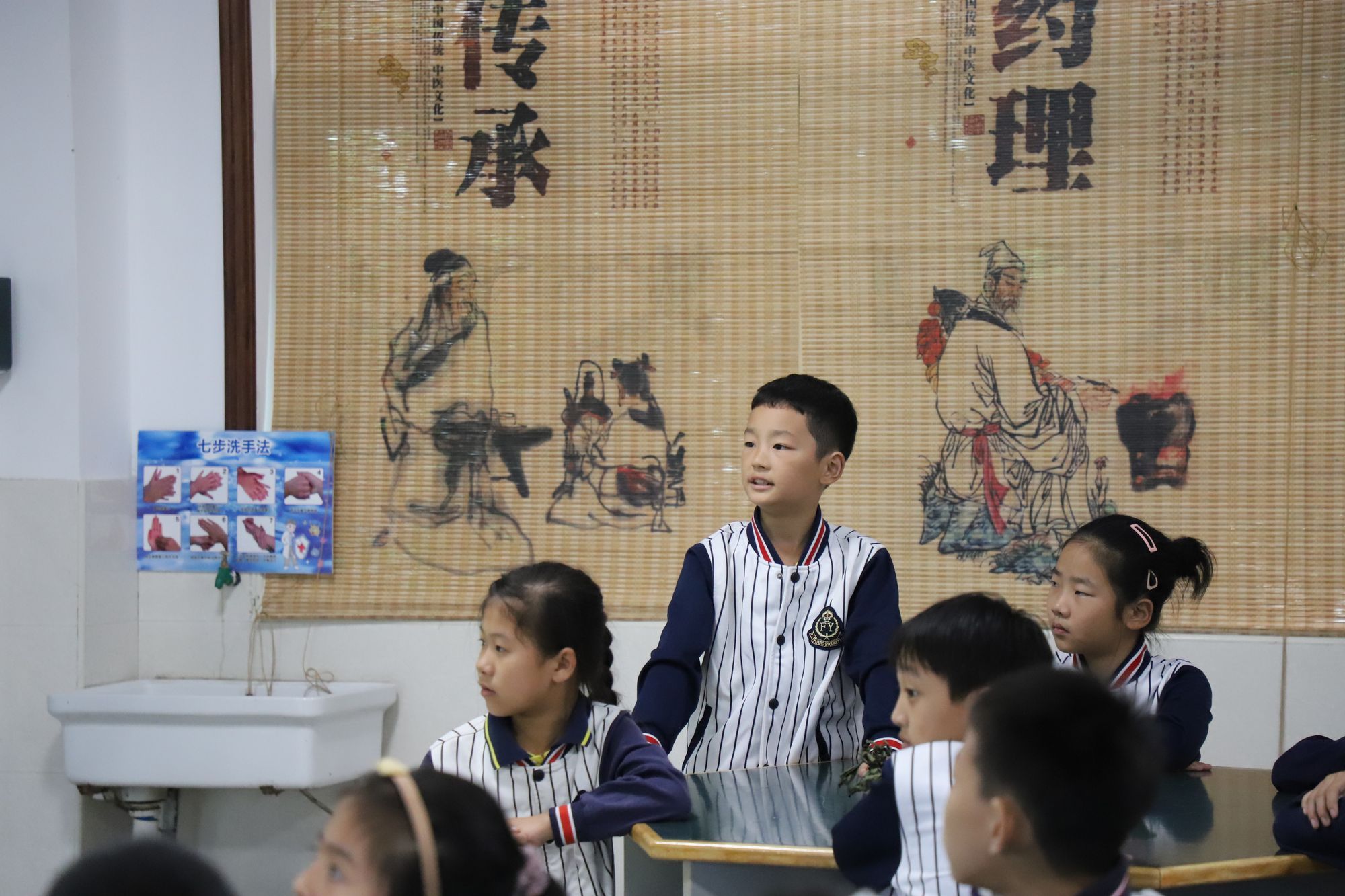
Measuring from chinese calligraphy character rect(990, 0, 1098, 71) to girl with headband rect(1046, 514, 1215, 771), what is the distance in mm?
Answer: 1318

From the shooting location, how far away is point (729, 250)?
3027 mm

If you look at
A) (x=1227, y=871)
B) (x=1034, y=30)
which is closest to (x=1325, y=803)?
(x=1227, y=871)

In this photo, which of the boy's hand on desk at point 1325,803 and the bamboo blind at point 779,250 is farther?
the bamboo blind at point 779,250

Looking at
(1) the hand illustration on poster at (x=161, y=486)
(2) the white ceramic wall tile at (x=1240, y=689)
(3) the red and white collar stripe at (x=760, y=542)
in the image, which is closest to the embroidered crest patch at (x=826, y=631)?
(3) the red and white collar stripe at (x=760, y=542)

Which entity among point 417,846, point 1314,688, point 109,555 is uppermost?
point 417,846

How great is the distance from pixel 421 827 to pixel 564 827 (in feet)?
2.13

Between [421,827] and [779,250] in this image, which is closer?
[421,827]

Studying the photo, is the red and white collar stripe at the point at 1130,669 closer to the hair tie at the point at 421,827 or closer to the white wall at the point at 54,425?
the hair tie at the point at 421,827

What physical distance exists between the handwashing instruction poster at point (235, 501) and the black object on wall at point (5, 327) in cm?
36

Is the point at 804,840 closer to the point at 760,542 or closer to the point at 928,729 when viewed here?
the point at 928,729

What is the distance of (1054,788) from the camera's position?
1.01 metres

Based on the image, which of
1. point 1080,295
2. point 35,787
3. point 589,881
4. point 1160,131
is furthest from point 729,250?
point 35,787

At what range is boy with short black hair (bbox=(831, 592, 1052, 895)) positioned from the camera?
1333 millimetres

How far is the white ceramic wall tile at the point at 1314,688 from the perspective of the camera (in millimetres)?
2807
